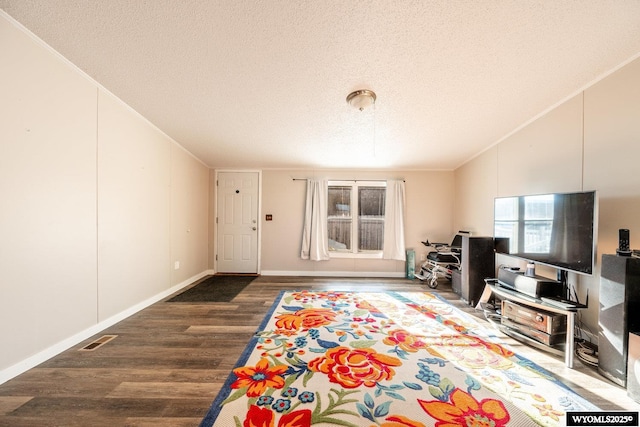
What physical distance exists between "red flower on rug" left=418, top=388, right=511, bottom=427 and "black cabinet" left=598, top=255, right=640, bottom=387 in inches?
37.1

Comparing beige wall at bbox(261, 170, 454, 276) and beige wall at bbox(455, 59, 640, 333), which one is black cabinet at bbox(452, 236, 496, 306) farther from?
beige wall at bbox(261, 170, 454, 276)

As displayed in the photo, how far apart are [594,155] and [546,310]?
143cm

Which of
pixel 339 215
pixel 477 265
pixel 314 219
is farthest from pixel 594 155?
pixel 314 219

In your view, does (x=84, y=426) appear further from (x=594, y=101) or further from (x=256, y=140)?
(x=594, y=101)

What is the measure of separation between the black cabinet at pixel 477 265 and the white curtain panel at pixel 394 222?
1546 millimetres

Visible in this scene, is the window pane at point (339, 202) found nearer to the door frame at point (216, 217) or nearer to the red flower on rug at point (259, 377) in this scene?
the door frame at point (216, 217)

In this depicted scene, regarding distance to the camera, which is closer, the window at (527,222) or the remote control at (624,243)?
the remote control at (624,243)

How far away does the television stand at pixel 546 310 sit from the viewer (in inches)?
66.2

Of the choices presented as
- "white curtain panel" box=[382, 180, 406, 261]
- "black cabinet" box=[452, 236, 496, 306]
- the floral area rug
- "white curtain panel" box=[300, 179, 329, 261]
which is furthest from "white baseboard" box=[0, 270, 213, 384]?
"black cabinet" box=[452, 236, 496, 306]

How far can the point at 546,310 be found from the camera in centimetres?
183

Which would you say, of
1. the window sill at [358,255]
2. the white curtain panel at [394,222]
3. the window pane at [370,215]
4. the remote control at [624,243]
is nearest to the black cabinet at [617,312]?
the remote control at [624,243]

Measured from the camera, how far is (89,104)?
2.02 m

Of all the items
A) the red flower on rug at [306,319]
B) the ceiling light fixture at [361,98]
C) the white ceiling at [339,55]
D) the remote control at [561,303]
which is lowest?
the red flower on rug at [306,319]

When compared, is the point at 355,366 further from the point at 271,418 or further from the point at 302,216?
the point at 302,216
